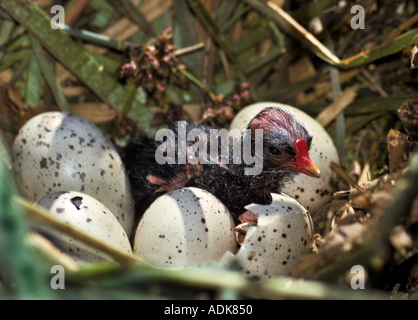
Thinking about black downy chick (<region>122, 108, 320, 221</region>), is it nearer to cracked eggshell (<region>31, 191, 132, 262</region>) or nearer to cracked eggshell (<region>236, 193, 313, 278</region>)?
cracked eggshell (<region>236, 193, 313, 278</region>)

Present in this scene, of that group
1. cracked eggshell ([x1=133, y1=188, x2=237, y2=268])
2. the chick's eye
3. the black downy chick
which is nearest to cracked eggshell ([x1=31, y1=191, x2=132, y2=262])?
cracked eggshell ([x1=133, y1=188, x2=237, y2=268])

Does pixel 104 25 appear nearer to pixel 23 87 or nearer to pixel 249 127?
pixel 23 87

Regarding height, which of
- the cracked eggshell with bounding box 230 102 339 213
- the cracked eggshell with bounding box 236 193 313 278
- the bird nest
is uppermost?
the bird nest

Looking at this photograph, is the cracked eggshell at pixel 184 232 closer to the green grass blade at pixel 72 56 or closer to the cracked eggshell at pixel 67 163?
the cracked eggshell at pixel 67 163

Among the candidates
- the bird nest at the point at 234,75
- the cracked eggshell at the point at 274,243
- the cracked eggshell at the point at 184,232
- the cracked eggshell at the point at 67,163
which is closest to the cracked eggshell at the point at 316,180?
the bird nest at the point at 234,75

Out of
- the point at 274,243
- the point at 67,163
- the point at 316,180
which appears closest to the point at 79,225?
the point at 67,163

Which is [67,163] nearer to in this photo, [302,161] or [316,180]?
[302,161]
